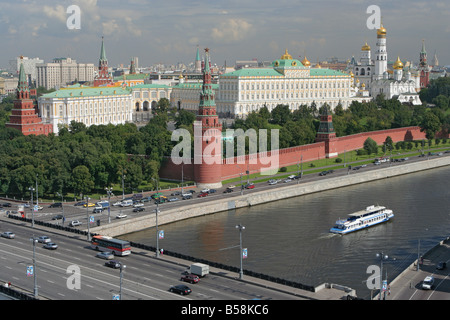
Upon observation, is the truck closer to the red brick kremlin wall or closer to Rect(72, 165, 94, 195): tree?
Rect(72, 165, 94, 195): tree

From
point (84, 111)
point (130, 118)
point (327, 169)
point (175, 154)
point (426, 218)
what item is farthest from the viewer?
point (130, 118)

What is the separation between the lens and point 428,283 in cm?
2734

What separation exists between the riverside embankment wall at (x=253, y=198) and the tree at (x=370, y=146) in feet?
17.0

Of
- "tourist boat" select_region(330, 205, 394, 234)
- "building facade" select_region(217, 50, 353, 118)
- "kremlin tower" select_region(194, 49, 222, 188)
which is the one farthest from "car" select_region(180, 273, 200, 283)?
"building facade" select_region(217, 50, 353, 118)

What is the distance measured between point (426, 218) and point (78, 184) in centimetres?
2259

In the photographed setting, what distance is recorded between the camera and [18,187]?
4559 centimetres

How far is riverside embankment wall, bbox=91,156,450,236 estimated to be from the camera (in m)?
38.9

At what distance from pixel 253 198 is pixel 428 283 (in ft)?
66.5

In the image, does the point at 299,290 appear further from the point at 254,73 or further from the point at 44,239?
the point at 254,73

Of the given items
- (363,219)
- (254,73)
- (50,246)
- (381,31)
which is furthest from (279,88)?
(50,246)

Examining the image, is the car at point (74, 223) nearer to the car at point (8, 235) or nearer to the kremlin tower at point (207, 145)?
the car at point (8, 235)
